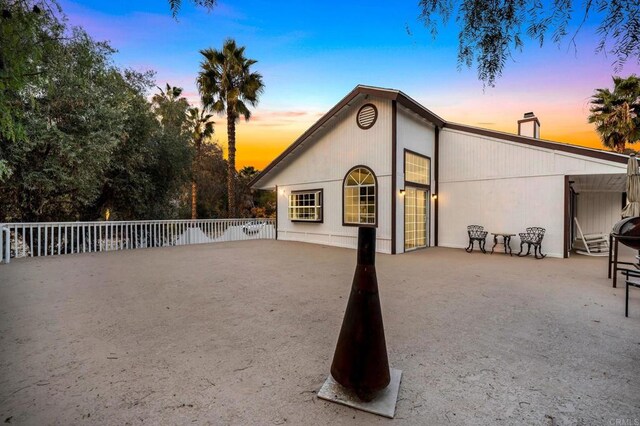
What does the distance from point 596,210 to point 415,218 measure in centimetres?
719

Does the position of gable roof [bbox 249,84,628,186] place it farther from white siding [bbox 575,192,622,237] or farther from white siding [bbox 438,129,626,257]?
white siding [bbox 575,192,622,237]

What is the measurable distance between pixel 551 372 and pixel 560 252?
743 cm

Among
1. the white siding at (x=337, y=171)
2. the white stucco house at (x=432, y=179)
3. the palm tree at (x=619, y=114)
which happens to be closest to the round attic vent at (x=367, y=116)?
the white stucco house at (x=432, y=179)

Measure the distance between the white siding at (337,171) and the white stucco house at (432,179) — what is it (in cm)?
4

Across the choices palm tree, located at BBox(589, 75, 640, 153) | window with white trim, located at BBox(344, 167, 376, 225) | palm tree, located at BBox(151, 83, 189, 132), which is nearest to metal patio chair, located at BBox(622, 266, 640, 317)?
window with white trim, located at BBox(344, 167, 376, 225)

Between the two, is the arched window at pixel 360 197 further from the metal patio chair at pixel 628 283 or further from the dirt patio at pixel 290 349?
the metal patio chair at pixel 628 283

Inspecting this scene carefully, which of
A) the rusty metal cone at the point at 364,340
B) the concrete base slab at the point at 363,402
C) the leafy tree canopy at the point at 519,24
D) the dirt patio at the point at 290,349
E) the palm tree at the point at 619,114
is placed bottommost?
the dirt patio at the point at 290,349

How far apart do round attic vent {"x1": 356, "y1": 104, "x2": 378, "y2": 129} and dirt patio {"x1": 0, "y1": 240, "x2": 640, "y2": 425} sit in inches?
218

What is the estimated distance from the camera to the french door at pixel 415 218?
9250 millimetres

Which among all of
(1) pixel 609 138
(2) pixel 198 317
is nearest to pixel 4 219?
(2) pixel 198 317

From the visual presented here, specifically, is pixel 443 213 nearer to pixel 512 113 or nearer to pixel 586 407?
pixel 512 113

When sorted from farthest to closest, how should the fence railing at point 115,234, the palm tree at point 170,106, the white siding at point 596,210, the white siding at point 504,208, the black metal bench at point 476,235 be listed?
the palm tree at point 170,106 → the white siding at point 596,210 → the black metal bench at point 476,235 → the white siding at point 504,208 → the fence railing at point 115,234

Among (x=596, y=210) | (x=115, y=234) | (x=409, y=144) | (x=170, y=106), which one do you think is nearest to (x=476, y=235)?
(x=409, y=144)

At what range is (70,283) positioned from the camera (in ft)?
16.8
